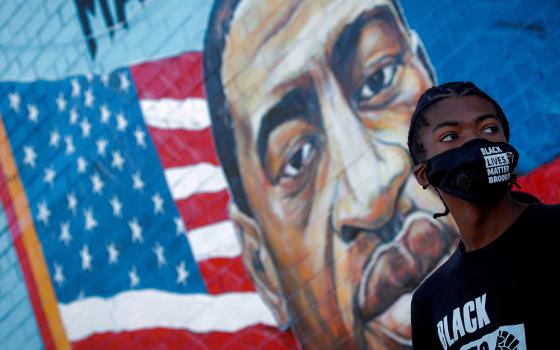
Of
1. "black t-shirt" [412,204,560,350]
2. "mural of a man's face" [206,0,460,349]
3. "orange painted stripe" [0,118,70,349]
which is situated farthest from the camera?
"orange painted stripe" [0,118,70,349]

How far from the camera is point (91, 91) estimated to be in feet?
19.8

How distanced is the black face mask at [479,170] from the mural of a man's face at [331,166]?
242 centimetres

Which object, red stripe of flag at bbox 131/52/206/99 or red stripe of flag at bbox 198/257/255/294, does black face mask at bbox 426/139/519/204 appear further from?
red stripe of flag at bbox 131/52/206/99

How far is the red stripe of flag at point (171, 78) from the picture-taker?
5.42m

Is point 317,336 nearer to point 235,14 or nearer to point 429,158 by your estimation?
point 235,14

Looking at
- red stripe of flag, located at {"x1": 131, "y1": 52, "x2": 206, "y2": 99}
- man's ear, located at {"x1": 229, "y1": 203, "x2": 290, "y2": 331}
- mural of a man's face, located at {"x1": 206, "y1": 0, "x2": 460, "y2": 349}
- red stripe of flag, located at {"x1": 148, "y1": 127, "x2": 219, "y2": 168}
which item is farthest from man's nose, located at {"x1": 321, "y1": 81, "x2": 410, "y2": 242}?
red stripe of flag, located at {"x1": 131, "y1": 52, "x2": 206, "y2": 99}

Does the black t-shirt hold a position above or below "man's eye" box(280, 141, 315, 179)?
above

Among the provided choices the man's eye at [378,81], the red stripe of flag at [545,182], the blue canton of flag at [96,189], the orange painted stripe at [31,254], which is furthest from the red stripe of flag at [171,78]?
the red stripe of flag at [545,182]

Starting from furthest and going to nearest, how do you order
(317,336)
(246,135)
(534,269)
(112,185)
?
(112,185) → (246,135) → (317,336) → (534,269)

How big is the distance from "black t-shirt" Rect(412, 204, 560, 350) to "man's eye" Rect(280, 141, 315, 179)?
2.89 m

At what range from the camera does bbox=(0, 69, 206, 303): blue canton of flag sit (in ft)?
18.2

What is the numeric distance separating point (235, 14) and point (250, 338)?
1938mm

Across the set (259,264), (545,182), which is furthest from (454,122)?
(259,264)

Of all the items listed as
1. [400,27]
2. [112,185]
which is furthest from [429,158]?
[112,185]
